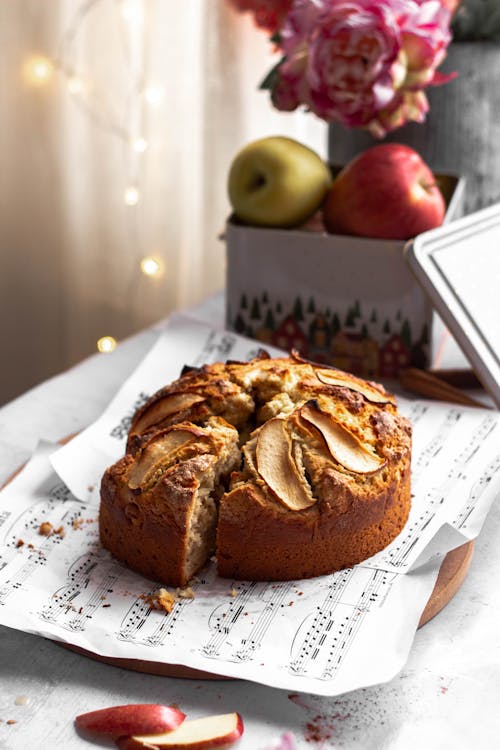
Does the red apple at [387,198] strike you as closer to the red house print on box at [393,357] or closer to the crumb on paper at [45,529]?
the red house print on box at [393,357]

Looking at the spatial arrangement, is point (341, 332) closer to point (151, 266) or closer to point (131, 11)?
point (151, 266)

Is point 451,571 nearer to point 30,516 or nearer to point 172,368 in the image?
point 30,516

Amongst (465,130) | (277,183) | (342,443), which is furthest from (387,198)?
(342,443)

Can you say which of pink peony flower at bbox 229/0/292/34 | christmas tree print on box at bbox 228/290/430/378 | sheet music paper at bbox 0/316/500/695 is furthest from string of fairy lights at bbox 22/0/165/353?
A: sheet music paper at bbox 0/316/500/695

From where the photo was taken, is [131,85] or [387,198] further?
[131,85]

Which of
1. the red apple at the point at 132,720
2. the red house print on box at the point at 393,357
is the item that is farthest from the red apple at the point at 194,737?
the red house print on box at the point at 393,357

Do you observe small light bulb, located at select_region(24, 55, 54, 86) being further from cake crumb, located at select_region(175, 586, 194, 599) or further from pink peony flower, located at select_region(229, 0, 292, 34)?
cake crumb, located at select_region(175, 586, 194, 599)
